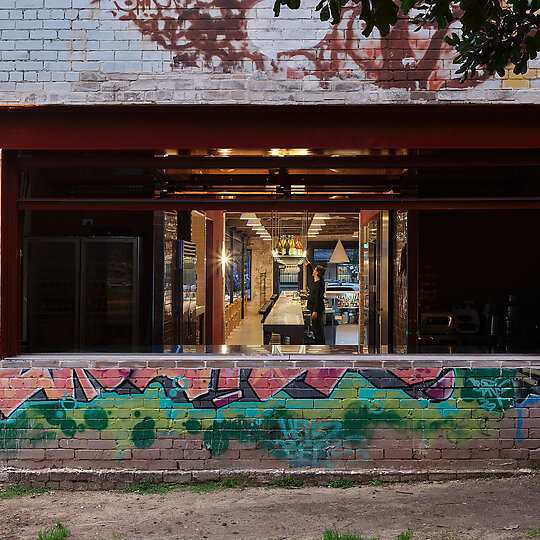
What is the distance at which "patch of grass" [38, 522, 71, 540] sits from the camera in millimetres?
3971

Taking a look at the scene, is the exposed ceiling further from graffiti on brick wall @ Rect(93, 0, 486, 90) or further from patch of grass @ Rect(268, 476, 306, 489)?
patch of grass @ Rect(268, 476, 306, 489)

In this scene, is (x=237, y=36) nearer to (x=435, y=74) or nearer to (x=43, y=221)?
(x=435, y=74)

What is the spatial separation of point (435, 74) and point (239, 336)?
39.8 feet

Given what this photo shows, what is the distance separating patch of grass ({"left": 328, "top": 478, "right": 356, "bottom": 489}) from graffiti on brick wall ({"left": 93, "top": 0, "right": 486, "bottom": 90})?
3.37 m

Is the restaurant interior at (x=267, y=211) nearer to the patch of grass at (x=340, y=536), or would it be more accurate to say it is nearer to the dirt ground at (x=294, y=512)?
the dirt ground at (x=294, y=512)

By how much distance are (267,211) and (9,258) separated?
2446mm

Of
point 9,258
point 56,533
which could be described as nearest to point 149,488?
point 56,533

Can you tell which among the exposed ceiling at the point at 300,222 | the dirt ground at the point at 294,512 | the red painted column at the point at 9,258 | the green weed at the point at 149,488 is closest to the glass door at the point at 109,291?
the red painted column at the point at 9,258

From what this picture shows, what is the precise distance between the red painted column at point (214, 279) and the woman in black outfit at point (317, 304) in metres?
2.35

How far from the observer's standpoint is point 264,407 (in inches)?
202

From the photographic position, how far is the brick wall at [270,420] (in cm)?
511

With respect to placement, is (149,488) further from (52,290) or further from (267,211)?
(52,290)

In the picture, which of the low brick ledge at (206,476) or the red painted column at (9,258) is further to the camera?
the red painted column at (9,258)

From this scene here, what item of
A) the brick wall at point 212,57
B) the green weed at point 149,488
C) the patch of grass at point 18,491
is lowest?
the patch of grass at point 18,491
